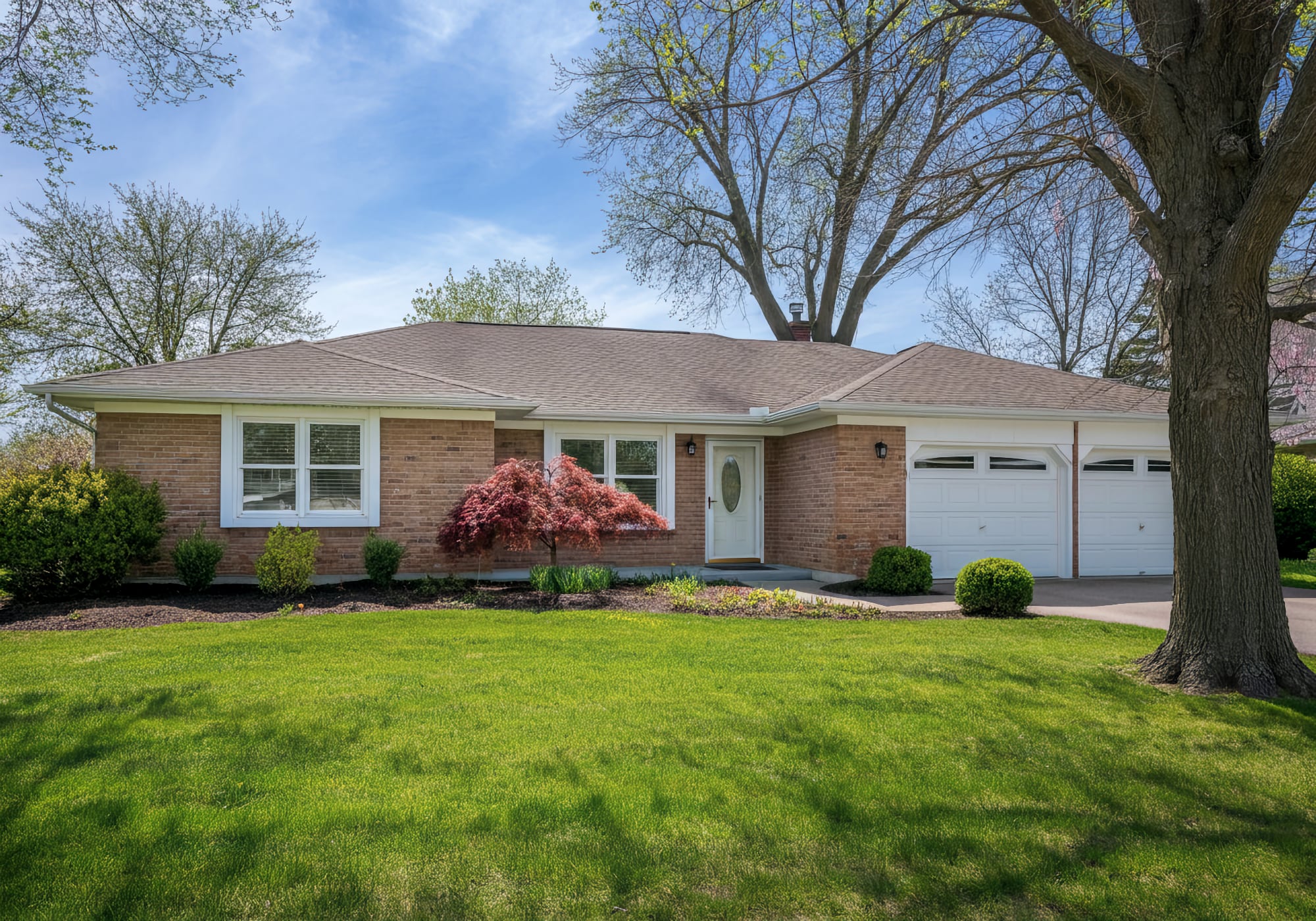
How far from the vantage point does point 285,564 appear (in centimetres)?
1062

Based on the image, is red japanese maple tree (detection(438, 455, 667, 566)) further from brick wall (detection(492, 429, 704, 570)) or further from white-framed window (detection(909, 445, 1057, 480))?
white-framed window (detection(909, 445, 1057, 480))

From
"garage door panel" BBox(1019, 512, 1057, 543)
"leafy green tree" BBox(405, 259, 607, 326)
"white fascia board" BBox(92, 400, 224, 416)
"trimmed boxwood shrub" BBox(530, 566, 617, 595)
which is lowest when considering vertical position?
"trimmed boxwood shrub" BBox(530, 566, 617, 595)

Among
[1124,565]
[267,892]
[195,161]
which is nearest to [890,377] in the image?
[1124,565]

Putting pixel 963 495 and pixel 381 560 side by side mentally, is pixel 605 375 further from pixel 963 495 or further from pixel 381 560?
pixel 963 495

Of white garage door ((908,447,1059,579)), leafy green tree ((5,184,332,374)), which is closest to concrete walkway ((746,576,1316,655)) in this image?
white garage door ((908,447,1059,579))

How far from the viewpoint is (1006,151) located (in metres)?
7.87

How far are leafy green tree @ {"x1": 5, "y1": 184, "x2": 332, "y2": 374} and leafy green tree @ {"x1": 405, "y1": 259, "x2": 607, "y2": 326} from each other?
6.64 m

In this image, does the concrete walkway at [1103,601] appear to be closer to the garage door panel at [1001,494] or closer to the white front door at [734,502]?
the garage door panel at [1001,494]

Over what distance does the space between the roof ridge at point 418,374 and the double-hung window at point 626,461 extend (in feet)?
5.14

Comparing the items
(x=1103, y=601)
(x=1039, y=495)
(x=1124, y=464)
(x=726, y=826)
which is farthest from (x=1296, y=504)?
(x=726, y=826)

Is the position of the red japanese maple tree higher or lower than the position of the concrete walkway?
higher

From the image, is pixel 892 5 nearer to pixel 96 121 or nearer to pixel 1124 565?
pixel 96 121

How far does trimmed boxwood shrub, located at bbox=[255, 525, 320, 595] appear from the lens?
10.6 metres

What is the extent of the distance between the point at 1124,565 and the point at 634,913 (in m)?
14.2
